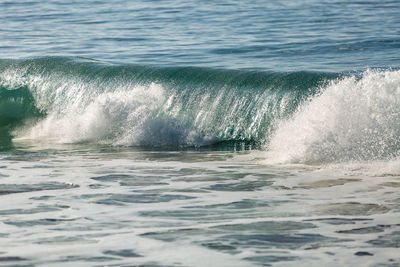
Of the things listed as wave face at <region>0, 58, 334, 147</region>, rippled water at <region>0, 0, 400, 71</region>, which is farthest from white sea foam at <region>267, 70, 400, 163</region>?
rippled water at <region>0, 0, 400, 71</region>

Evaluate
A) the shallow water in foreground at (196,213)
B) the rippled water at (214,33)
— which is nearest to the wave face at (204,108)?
the shallow water in foreground at (196,213)

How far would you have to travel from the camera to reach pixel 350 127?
10352 mm

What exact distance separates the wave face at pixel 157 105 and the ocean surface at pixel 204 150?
3cm

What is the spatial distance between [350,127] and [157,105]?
4.19 meters

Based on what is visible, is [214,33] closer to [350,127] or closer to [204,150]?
[204,150]

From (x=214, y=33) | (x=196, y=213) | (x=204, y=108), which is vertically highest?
(x=214, y=33)

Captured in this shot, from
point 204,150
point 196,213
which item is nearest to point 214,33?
point 204,150

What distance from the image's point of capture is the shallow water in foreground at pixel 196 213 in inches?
241

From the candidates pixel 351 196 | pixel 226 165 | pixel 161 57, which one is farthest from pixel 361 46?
pixel 351 196

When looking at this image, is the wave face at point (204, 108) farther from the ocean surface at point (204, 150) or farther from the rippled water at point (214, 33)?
the rippled water at point (214, 33)

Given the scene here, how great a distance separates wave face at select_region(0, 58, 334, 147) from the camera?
1266 centimetres

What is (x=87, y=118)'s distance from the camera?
1369cm

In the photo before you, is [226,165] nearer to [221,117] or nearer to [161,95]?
[221,117]

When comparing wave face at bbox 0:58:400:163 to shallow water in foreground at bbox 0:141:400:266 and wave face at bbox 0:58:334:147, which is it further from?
shallow water in foreground at bbox 0:141:400:266
